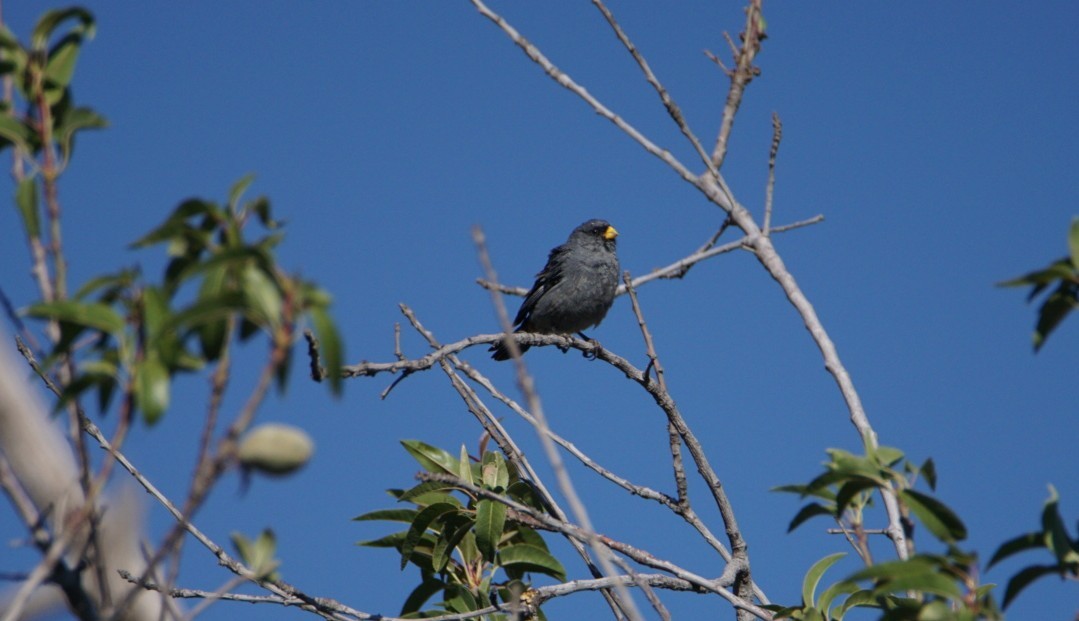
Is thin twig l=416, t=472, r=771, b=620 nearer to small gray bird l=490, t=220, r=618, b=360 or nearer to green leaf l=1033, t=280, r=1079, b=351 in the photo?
green leaf l=1033, t=280, r=1079, b=351

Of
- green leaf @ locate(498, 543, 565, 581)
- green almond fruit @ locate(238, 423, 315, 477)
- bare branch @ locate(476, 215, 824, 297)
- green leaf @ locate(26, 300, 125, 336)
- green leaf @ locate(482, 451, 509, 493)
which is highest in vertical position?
bare branch @ locate(476, 215, 824, 297)

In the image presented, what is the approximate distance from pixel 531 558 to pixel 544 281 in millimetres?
6239

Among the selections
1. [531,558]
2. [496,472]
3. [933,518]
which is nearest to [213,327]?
[933,518]

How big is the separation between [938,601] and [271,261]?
5.43 feet

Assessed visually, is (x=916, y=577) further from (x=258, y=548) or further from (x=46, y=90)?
(x=46, y=90)

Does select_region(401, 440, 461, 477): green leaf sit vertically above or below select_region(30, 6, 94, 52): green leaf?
above

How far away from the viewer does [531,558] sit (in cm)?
429

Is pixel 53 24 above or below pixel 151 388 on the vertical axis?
above

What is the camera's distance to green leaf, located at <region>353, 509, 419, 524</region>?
4195mm

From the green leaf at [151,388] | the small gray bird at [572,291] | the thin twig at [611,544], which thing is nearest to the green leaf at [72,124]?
the green leaf at [151,388]

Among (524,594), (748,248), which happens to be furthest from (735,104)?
(524,594)

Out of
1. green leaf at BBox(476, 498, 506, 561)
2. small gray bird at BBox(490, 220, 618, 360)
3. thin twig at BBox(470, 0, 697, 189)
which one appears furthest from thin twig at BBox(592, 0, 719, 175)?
small gray bird at BBox(490, 220, 618, 360)

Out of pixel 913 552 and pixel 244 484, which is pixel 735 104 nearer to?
pixel 913 552

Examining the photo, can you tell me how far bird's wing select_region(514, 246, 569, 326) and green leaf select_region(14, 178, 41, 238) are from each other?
8.35 m
